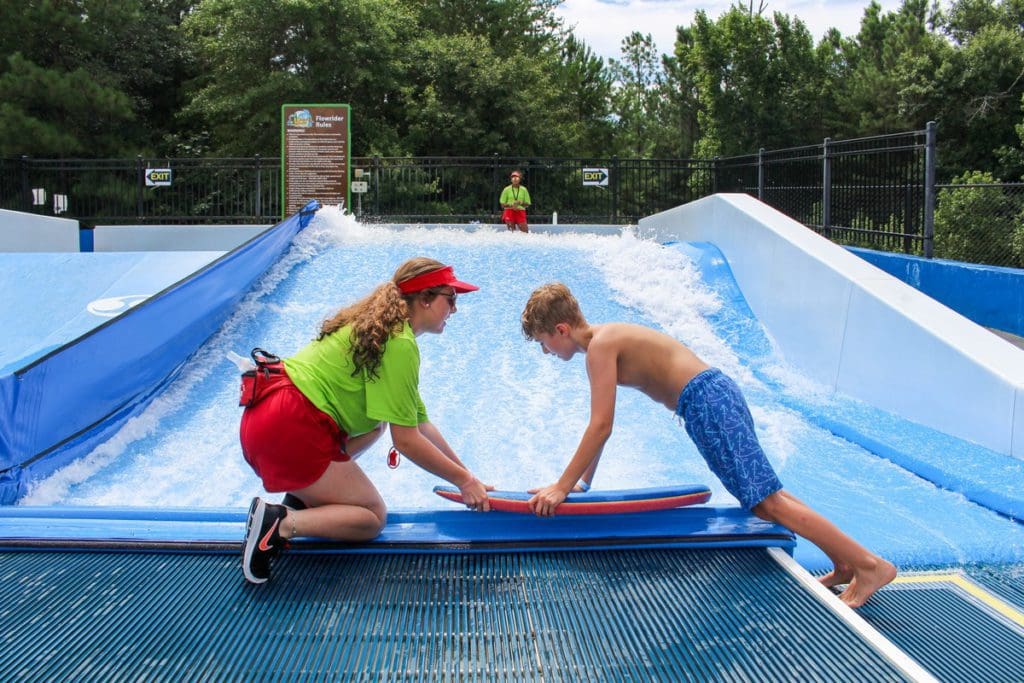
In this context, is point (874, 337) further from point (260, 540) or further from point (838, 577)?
point (260, 540)

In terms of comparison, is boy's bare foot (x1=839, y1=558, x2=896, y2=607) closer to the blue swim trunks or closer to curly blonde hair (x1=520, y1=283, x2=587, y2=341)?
the blue swim trunks

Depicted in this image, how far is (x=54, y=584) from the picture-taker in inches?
119

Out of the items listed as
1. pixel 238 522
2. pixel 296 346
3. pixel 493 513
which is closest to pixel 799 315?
pixel 296 346

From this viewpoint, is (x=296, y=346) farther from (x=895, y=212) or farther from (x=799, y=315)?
(x=895, y=212)

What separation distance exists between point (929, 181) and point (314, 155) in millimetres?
10670

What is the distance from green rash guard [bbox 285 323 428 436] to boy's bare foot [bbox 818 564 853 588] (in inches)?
65.5

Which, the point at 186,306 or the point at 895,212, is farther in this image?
the point at 895,212

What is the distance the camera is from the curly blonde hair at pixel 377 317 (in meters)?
3.05

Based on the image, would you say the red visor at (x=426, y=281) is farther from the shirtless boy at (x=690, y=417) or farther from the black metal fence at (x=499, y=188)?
the black metal fence at (x=499, y=188)

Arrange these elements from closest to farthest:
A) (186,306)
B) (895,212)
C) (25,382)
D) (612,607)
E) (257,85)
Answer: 1. (612,607)
2. (25,382)
3. (186,306)
4. (895,212)
5. (257,85)

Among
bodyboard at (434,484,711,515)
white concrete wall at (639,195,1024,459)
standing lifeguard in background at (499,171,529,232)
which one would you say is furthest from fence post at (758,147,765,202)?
bodyboard at (434,484,711,515)

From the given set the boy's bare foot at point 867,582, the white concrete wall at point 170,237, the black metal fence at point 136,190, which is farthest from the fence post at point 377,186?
the boy's bare foot at point 867,582

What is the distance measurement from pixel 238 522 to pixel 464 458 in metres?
2.32

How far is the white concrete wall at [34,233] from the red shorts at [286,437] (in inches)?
428
